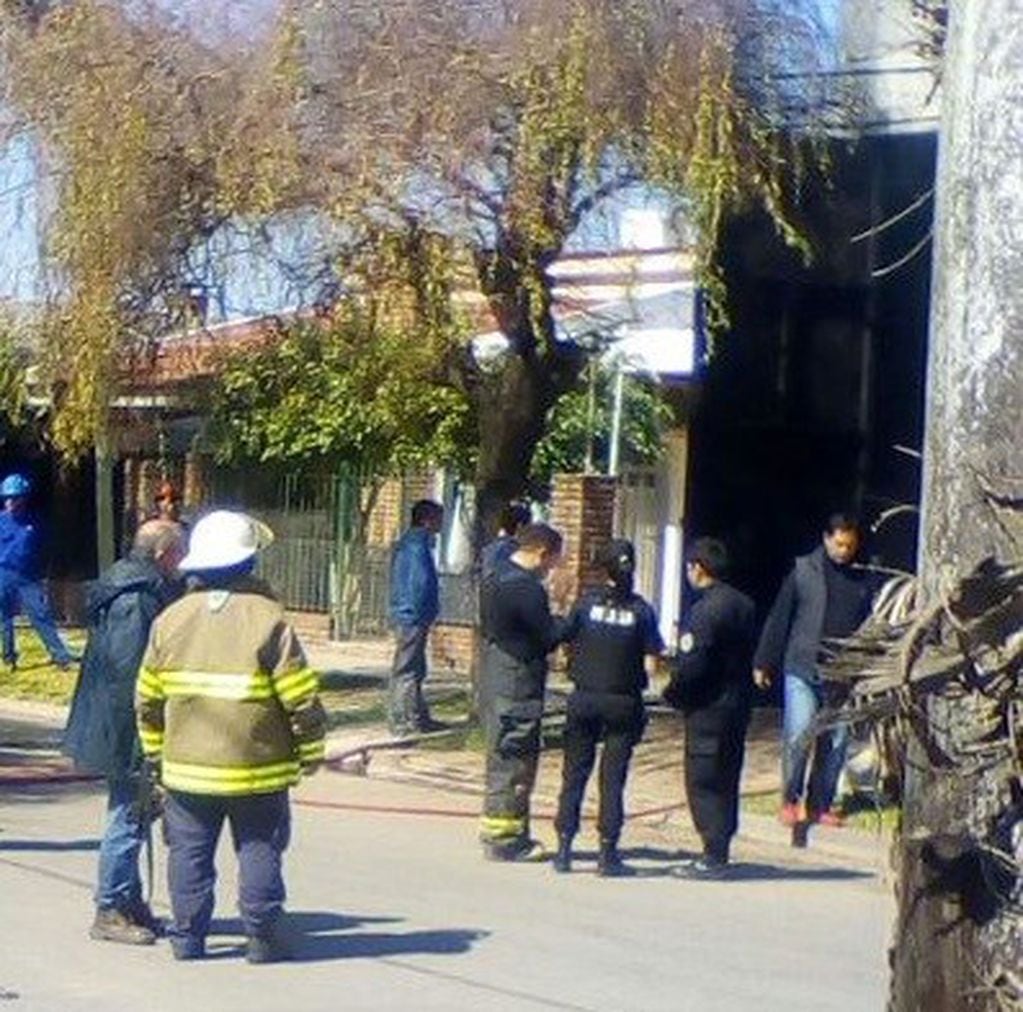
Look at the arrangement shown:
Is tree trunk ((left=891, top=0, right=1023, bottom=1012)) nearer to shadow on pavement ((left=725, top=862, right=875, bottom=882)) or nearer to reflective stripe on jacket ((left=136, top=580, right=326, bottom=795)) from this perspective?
reflective stripe on jacket ((left=136, top=580, right=326, bottom=795))

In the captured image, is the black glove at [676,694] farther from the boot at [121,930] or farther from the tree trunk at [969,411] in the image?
the tree trunk at [969,411]

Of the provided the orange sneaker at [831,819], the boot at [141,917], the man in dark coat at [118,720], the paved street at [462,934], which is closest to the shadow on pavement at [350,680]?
the paved street at [462,934]

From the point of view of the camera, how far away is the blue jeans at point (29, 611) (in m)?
22.7

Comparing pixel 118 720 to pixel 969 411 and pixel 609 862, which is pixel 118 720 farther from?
pixel 969 411

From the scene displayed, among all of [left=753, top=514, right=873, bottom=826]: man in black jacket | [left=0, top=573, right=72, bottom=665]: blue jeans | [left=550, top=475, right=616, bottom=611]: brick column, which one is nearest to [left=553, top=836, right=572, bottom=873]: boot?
[left=753, top=514, right=873, bottom=826]: man in black jacket

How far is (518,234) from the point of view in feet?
52.1

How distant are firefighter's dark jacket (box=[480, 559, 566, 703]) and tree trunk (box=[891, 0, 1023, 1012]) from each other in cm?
874

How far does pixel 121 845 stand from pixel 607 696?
10.5ft

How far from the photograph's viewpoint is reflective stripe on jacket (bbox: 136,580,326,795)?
951cm

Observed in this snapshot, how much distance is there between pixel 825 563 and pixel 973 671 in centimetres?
1043

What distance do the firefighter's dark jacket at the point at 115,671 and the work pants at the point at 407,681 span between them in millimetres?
7928

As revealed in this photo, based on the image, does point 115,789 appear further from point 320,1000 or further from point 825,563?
point 825,563

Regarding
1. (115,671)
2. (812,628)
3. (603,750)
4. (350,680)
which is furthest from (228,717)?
(350,680)

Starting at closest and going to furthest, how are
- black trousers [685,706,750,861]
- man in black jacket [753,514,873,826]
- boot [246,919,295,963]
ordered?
boot [246,919,295,963], black trousers [685,706,750,861], man in black jacket [753,514,873,826]
